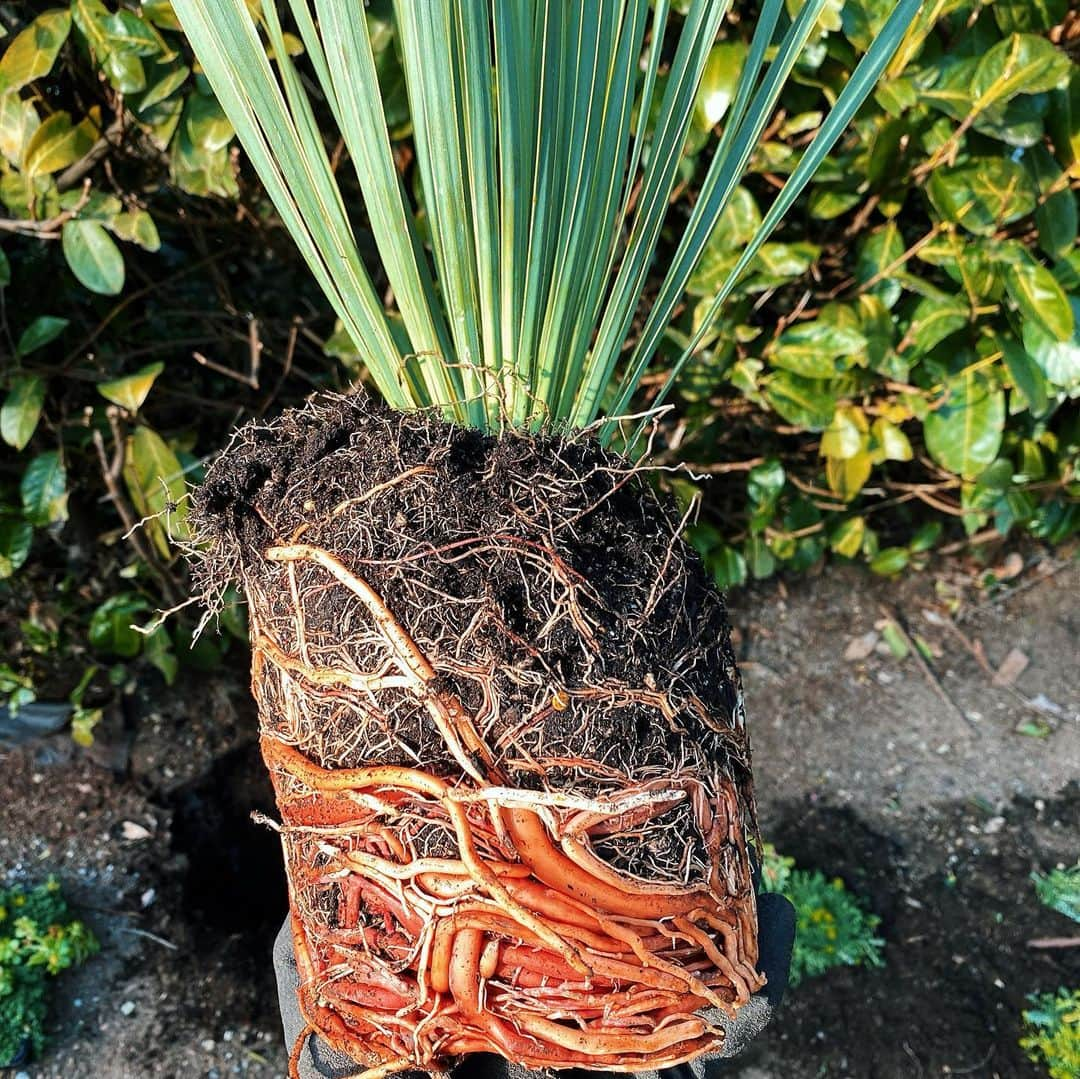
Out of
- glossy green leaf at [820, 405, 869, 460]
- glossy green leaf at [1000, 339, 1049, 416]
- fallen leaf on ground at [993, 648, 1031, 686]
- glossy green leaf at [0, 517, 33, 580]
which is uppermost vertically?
glossy green leaf at [1000, 339, 1049, 416]

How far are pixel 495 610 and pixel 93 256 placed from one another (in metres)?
0.79

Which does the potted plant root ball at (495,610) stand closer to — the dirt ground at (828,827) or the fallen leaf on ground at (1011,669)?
the dirt ground at (828,827)

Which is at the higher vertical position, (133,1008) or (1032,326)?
(1032,326)

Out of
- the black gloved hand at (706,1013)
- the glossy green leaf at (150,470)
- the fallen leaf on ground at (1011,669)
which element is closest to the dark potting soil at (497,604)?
the black gloved hand at (706,1013)

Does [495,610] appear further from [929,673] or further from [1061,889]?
[929,673]

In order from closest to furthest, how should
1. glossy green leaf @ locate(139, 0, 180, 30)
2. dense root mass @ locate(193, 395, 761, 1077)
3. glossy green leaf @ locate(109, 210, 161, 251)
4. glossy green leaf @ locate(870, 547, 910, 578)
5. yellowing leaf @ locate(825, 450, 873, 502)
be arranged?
dense root mass @ locate(193, 395, 761, 1077), glossy green leaf @ locate(139, 0, 180, 30), glossy green leaf @ locate(109, 210, 161, 251), yellowing leaf @ locate(825, 450, 873, 502), glossy green leaf @ locate(870, 547, 910, 578)

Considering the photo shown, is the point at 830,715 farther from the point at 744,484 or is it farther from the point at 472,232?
the point at 472,232

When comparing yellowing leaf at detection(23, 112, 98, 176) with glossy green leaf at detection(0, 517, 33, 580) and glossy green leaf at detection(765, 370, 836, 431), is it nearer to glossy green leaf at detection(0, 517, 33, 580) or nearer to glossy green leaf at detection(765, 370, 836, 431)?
glossy green leaf at detection(0, 517, 33, 580)

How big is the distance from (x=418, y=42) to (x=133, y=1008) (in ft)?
4.21

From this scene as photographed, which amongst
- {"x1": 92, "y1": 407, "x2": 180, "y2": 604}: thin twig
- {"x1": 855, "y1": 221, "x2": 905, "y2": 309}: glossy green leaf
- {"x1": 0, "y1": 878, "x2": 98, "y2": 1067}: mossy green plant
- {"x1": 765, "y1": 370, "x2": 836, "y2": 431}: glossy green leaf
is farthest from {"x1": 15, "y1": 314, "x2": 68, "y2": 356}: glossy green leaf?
{"x1": 855, "y1": 221, "x2": 905, "y2": 309}: glossy green leaf

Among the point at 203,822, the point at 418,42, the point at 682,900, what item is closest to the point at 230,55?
the point at 418,42

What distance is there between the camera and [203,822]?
4.78 ft

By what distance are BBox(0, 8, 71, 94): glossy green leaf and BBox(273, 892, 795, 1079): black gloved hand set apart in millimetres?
954

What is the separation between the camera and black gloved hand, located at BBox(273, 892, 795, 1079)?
69 cm
